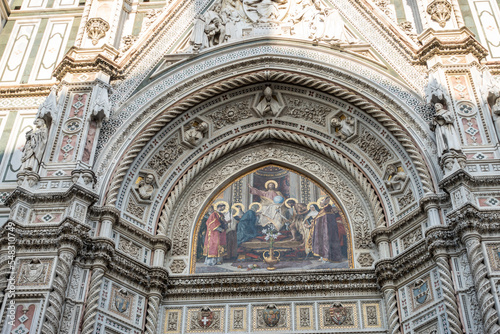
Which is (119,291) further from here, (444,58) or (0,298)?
(444,58)

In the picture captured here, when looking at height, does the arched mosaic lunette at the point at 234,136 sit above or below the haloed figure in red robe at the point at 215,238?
above

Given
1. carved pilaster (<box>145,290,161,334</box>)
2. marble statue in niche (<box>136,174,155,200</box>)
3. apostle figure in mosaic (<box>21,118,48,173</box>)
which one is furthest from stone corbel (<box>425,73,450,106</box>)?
apostle figure in mosaic (<box>21,118,48,173</box>)

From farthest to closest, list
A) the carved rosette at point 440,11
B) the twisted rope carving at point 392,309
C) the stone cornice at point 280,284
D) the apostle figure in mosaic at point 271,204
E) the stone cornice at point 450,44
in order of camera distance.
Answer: the carved rosette at point 440,11 < the stone cornice at point 450,44 < the apostle figure in mosaic at point 271,204 < the stone cornice at point 280,284 < the twisted rope carving at point 392,309

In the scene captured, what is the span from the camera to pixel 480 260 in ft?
33.5

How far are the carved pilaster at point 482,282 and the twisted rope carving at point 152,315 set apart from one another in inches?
214

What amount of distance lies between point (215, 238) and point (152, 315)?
2137 mm

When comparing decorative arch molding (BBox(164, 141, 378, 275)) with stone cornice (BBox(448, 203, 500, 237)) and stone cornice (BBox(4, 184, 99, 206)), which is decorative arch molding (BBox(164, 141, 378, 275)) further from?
stone cornice (BBox(448, 203, 500, 237))

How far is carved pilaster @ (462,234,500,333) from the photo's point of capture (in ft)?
31.3

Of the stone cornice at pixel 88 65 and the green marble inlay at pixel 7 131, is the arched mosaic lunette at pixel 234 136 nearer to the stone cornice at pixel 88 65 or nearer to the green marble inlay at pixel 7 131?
the stone cornice at pixel 88 65

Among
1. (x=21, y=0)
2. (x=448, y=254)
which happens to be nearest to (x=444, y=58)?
(x=448, y=254)

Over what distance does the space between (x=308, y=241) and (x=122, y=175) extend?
12.6 ft

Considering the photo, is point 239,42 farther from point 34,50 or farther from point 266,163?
point 34,50

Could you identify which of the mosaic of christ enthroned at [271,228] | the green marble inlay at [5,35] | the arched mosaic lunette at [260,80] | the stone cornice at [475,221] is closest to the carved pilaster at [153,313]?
the mosaic of christ enthroned at [271,228]

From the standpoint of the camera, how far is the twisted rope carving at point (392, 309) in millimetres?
11188
